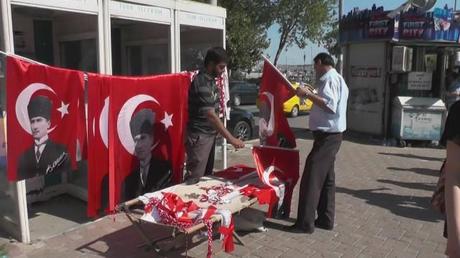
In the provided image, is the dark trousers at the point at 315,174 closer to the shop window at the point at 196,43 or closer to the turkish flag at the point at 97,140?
the turkish flag at the point at 97,140

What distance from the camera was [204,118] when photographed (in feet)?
15.8

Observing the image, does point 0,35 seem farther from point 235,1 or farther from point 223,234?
point 235,1

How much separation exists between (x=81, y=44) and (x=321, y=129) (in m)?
3.08

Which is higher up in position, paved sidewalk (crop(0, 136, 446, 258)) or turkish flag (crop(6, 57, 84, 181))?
turkish flag (crop(6, 57, 84, 181))

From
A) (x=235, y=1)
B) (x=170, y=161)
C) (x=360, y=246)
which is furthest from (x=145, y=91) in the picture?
(x=235, y=1)

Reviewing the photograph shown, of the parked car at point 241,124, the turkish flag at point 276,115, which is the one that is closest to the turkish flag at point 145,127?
the turkish flag at point 276,115

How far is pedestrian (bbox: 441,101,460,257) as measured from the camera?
2.05 m

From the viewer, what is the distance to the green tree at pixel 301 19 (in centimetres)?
3362

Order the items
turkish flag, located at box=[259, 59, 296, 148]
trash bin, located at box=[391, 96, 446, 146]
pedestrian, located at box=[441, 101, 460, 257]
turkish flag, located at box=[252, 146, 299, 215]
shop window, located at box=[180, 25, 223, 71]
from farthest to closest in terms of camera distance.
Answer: trash bin, located at box=[391, 96, 446, 146], shop window, located at box=[180, 25, 223, 71], turkish flag, located at box=[259, 59, 296, 148], turkish flag, located at box=[252, 146, 299, 215], pedestrian, located at box=[441, 101, 460, 257]

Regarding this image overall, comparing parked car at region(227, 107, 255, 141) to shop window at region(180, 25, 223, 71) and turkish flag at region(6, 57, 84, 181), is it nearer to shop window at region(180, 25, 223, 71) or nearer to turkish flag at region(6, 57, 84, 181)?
shop window at region(180, 25, 223, 71)

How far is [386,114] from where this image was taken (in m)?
11.0

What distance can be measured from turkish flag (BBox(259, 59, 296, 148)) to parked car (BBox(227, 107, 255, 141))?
570 centimetres

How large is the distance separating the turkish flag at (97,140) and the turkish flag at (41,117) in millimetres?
113

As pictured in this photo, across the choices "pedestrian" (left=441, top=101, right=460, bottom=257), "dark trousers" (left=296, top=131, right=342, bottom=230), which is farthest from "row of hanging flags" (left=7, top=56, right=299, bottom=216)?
"pedestrian" (left=441, top=101, right=460, bottom=257)
